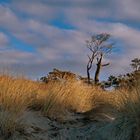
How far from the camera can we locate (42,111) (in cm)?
1100

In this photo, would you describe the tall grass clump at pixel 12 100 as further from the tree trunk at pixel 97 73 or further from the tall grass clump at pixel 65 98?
the tree trunk at pixel 97 73

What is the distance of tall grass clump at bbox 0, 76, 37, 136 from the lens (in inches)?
366

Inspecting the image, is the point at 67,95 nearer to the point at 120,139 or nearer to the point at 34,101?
the point at 34,101

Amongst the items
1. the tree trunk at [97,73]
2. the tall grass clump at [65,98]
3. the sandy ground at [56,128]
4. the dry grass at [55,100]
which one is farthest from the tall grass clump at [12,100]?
the tree trunk at [97,73]

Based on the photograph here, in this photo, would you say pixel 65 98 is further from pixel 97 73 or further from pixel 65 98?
pixel 97 73

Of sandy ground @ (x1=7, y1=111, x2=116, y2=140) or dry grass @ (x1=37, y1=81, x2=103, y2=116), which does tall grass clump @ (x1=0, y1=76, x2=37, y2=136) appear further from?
dry grass @ (x1=37, y1=81, x2=103, y2=116)

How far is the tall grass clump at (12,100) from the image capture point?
929 centimetres

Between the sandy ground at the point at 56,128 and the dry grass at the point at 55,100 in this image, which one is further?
the sandy ground at the point at 56,128

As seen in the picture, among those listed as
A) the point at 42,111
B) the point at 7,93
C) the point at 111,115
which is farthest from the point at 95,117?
the point at 7,93

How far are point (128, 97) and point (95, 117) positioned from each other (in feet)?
5.20

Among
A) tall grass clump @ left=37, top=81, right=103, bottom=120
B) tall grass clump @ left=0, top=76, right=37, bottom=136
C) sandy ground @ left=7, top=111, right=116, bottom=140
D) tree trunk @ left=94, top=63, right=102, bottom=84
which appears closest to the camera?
tall grass clump @ left=0, top=76, right=37, bottom=136

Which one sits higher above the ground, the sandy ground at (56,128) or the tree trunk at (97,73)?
the tree trunk at (97,73)

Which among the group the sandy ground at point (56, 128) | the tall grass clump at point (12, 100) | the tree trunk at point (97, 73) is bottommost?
the sandy ground at point (56, 128)

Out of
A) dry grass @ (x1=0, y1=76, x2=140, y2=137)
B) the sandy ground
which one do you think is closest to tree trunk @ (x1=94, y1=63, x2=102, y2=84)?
dry grass @ (x1=0, y1=76, x2=140, y2=137)
